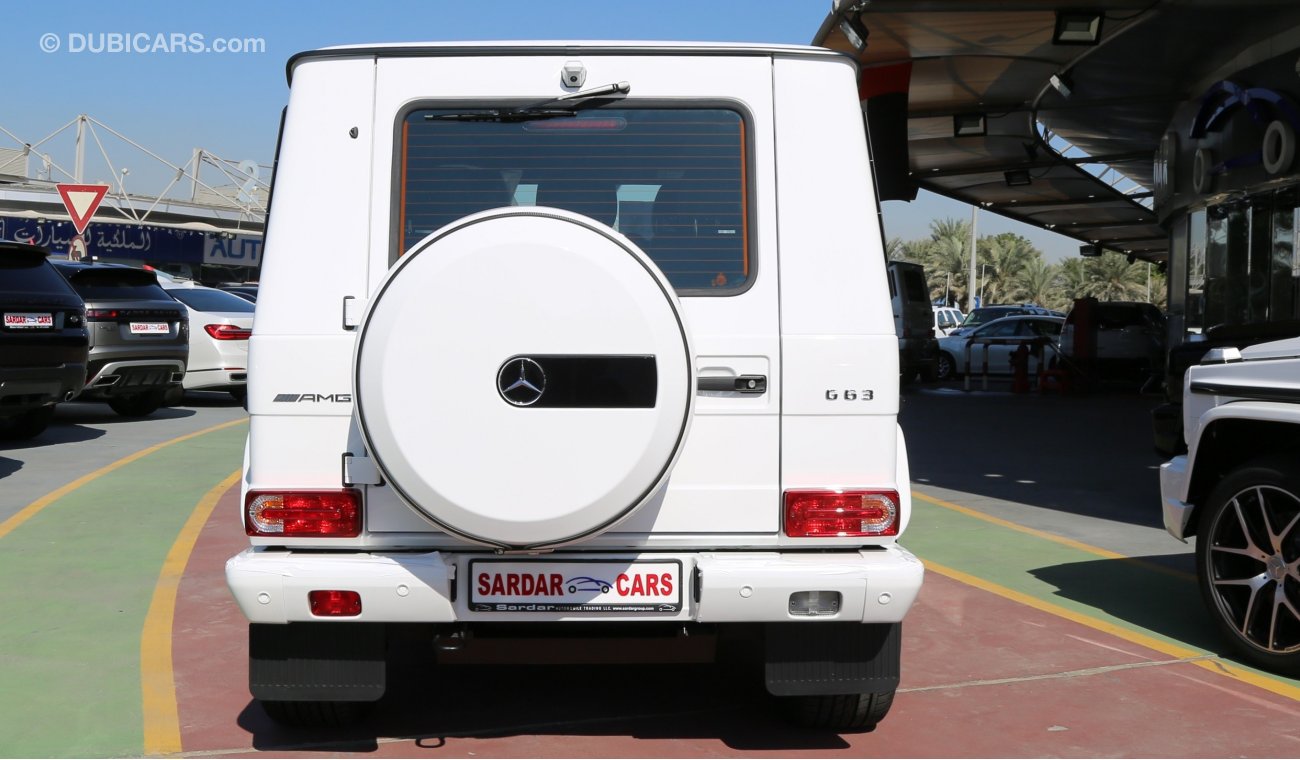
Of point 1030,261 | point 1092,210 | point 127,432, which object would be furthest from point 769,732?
point 1030,261

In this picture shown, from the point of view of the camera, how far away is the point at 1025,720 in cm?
454

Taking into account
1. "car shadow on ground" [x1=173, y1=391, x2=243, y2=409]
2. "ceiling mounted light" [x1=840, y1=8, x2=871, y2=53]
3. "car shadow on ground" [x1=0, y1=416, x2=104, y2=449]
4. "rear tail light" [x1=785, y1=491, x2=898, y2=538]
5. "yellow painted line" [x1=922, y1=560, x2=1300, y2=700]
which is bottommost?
"yellow painted line" [x1=922, y1=560, x2=1300, y2=700]

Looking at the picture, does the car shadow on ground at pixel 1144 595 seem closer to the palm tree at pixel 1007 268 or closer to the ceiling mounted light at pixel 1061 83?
the ceiling mounted light at pixel 1061 83

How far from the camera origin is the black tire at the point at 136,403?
1544cm

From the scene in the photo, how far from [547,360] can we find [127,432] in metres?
11.5

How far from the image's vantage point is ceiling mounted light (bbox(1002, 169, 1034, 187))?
24578mm

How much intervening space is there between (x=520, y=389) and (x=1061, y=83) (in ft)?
49.6

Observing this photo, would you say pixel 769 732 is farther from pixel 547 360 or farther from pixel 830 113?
pixel 830 113

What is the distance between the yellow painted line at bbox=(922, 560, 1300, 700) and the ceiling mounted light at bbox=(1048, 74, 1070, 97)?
1135cm

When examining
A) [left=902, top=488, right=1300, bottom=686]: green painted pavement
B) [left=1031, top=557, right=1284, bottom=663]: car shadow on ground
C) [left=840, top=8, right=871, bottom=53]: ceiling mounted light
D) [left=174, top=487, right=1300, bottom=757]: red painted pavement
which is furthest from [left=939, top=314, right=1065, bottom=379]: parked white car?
[left=174, top=487, right=1300, bottom=757]: red painted pavement

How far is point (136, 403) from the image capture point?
15484 mm

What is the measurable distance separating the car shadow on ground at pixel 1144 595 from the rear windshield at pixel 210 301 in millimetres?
11968

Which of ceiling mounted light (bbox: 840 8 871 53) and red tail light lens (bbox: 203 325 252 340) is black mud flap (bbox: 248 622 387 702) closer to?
ceiling mounted light (bbox: 840 8 871 53)

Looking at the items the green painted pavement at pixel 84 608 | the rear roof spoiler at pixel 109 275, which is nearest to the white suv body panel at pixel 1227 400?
the green painted pavement at pixel 84 608
